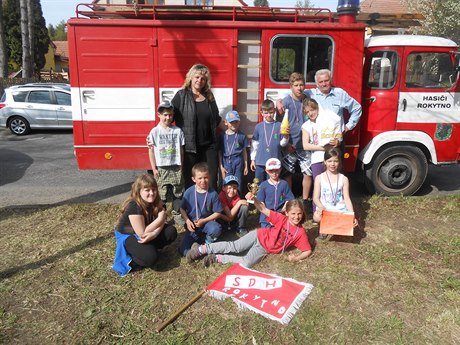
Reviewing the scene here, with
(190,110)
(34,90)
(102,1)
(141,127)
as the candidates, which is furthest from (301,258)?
(34,90)

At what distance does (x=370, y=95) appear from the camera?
18.7ft

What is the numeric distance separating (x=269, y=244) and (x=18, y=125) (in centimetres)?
1152

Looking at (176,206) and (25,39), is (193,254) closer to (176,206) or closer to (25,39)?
(176,206)

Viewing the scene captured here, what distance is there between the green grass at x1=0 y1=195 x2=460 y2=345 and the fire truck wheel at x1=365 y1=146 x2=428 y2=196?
1.09m

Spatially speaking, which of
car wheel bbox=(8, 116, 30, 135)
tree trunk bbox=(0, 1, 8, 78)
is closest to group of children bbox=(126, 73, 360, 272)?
car wheel bbox=(8, 116, 30, 135)

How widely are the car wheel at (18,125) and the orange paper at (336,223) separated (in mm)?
11537

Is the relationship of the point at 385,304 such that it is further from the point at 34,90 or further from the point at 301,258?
the point at 34,90

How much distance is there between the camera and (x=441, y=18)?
1427cm

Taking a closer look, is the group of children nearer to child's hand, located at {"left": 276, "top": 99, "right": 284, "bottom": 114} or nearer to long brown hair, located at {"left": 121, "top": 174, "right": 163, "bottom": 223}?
child's hand, located at {"left": 276, "top": 99, "right": 284, "bottom": 114}

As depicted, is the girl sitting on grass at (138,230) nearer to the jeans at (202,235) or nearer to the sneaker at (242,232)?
the jeans at (202,235)

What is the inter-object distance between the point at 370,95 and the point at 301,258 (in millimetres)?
3027

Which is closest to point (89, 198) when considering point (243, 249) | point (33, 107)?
point (243, 249)

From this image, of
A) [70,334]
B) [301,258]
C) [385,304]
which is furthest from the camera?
[301,258]

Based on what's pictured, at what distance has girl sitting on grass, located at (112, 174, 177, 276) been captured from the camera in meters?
3.68
